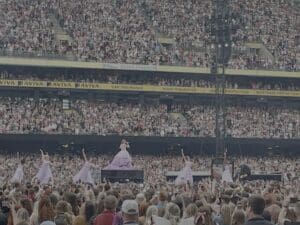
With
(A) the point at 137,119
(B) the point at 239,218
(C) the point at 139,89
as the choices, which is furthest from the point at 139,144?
(B) the point at 239,218

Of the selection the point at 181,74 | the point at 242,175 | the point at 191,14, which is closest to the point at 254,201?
the point at 242,175

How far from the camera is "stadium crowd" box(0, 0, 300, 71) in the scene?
51344 mm

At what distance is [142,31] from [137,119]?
7.65m

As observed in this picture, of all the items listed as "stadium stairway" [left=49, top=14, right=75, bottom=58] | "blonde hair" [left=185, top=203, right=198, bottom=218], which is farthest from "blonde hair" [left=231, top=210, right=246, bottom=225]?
"stadium stairway" [left=49, top=14, right=75, bottom=58]

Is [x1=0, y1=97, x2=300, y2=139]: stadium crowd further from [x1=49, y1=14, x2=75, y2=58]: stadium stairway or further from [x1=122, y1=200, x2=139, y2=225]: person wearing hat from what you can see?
[x1=122, y1=200, x2=139, y2=225]: person wearing hat

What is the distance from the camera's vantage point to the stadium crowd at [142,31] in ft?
168

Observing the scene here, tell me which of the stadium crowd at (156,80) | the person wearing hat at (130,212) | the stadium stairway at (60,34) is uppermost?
the stadium stairway at (60,34)

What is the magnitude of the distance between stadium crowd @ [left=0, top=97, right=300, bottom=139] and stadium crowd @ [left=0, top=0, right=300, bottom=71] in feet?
10.3

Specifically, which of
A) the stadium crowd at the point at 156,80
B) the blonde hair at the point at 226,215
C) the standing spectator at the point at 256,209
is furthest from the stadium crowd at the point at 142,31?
the standing spectator at the point at 256,209

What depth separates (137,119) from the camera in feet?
167

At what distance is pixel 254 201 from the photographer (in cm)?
891

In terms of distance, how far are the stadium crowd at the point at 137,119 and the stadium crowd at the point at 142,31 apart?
3132 millimetres

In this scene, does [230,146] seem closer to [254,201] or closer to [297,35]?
[297,35]

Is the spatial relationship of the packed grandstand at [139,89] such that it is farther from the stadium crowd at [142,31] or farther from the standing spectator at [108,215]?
the standing spectator at [108,215]
